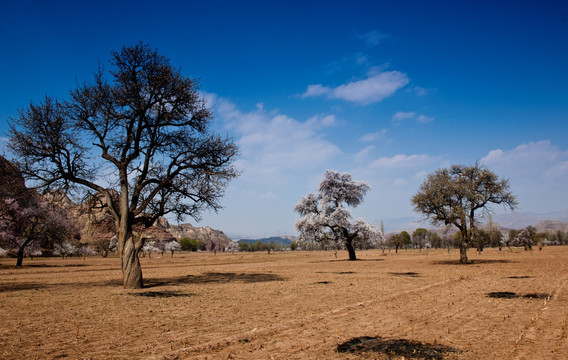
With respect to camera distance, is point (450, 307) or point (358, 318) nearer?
point (358, 318)

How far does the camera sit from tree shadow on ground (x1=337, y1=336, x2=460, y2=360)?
6203mm

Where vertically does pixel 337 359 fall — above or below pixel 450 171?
below

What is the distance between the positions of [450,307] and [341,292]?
5053 millimetres

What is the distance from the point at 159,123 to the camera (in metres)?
18.8

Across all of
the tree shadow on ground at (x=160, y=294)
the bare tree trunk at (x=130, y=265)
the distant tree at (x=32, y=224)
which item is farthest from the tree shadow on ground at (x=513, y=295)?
the distant tree at (x=32, y=224)

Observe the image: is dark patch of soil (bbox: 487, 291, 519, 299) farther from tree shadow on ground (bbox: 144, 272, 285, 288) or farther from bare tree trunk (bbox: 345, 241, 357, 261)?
bare tree trunk (bbox: 345, 241, 357, 261)

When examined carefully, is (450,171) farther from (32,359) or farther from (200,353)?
(32,359)

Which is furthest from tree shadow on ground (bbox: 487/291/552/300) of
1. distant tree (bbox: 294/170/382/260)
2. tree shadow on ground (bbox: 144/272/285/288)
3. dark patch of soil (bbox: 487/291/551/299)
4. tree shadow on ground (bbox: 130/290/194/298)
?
distant tree (bbox: 294/170/382/260)

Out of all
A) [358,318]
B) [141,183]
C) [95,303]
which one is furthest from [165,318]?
[141,183]

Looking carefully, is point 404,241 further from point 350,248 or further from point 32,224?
point 32,224

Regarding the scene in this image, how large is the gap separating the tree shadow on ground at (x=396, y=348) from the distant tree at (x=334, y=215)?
35064mm

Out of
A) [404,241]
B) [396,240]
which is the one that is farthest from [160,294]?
[404,241]

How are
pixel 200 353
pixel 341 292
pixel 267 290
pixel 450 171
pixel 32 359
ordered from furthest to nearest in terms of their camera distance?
pixel 450 171 → pixel 267 290 → pixel 341 292 → pixel 200 353 → pixel 32 359

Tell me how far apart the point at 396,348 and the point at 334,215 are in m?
35.8
